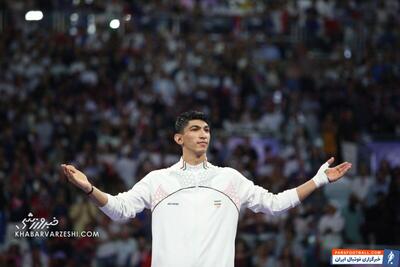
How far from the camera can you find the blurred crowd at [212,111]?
14.9 metres

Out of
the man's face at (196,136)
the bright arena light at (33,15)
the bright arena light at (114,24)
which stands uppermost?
the bright arena light at (33,15)

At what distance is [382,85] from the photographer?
20.7m

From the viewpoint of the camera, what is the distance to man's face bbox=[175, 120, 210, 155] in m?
7.64

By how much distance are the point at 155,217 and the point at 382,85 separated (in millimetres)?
13820

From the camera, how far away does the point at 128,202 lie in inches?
298

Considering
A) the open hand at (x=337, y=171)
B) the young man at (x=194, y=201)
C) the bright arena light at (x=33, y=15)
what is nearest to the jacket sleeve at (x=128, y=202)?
the young man at (x=194, y=201)

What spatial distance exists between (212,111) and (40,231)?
6.45 metres

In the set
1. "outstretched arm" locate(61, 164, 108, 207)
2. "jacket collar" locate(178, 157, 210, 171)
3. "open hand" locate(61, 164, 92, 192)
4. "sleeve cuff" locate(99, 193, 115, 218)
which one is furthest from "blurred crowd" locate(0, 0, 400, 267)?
"open hand" locate(61, 164, 92, 192)

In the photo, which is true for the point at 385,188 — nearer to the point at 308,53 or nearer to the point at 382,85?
the point at 382,85

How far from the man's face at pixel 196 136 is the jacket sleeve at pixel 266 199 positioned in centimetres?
35

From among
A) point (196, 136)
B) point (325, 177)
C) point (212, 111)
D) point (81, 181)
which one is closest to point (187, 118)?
point (196, 136)

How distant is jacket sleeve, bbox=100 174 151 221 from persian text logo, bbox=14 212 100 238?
196 inches

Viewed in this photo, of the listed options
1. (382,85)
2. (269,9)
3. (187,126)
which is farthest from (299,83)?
(187,126)

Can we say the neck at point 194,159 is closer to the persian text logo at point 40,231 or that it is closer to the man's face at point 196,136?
the man's face at point 196,136
